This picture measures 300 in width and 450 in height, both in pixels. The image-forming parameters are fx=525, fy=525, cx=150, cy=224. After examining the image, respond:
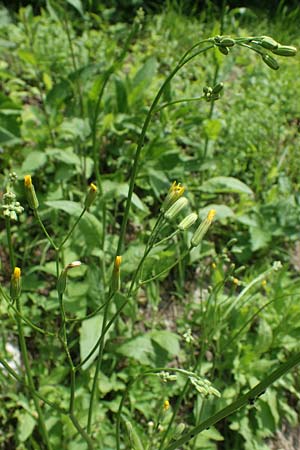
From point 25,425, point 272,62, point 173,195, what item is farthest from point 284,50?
point 25,425

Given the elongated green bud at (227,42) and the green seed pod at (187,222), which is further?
the green seed pod at (187,222)

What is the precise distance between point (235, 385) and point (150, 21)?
9.33 feet

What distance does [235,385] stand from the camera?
1.85m

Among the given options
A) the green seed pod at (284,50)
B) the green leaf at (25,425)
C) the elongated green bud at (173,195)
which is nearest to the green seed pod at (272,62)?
the green seed pod at (284,50)

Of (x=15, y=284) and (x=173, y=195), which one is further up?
(x=173, y=195)

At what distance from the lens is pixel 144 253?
3.93 feet

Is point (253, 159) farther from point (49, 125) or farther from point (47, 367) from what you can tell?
point (47, 367)

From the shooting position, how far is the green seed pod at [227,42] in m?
0.84

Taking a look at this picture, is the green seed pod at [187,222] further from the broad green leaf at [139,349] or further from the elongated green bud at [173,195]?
the broad green leaf at [139,349]

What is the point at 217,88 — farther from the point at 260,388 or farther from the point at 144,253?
the point at 260,388

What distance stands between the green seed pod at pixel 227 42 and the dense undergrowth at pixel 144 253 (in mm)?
386

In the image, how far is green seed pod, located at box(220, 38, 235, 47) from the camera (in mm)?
839

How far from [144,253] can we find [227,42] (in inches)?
20.5

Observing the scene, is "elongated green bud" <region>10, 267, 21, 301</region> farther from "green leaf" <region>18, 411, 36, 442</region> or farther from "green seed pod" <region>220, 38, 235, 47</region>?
"green leaf" <region>18, 411, 36, 442</region>
